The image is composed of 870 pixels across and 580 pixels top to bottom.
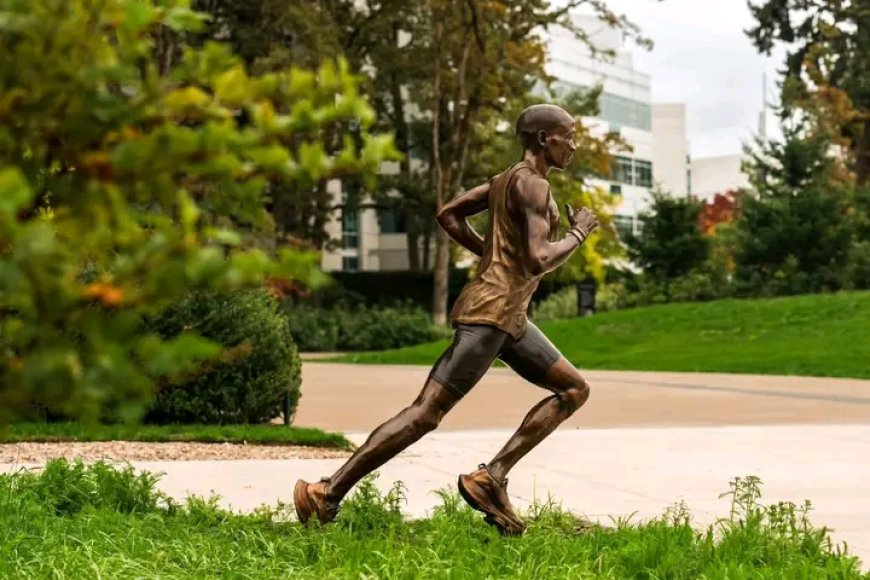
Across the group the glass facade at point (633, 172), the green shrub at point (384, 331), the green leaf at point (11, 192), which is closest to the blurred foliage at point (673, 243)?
the green shrub at point (384, 331)

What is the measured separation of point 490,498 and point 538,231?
128cm

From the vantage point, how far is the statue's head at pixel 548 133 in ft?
19.2

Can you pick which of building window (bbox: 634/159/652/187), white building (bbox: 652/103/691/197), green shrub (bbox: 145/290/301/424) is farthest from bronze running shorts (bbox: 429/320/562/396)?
white building (bbox: 652/103/691/197)

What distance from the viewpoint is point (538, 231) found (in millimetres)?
5625

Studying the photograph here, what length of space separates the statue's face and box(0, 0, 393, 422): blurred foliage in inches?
159

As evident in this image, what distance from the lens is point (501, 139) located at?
4509cm

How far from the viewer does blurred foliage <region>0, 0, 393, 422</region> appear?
162 cm

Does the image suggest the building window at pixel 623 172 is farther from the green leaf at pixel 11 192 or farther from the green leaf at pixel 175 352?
the green leaf at pixel 11 192

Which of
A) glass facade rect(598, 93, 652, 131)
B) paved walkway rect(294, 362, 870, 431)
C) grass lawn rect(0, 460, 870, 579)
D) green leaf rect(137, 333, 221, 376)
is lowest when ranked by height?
paved walkway rect(294, 362, 870, 431)

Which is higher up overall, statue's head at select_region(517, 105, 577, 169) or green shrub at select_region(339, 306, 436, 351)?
statue's head at select_region(517, 105, 577, 169)

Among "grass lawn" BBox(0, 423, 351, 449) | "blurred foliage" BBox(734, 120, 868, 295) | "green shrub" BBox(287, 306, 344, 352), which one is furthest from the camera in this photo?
"green shrub" BBox(287, 306, 344, 352)

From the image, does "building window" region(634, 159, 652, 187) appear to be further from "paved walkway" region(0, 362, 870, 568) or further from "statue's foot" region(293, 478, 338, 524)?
"statue's foot" region(293, 478, 338, 524)

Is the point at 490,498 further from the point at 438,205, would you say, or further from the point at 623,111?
the point at 623,111

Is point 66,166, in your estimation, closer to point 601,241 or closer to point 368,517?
point 368,517
